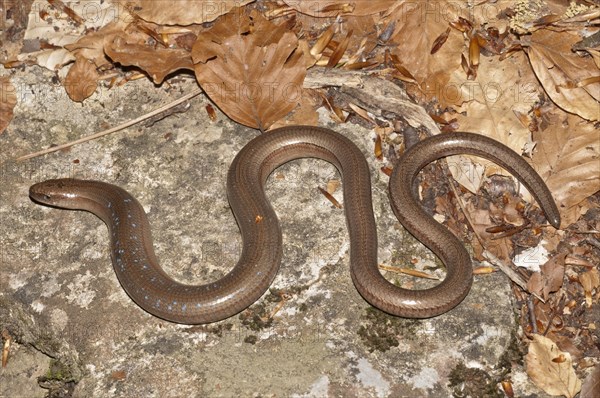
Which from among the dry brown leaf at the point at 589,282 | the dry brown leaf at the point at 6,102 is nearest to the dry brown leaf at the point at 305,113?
the dry brown leaf at the point at 6,102

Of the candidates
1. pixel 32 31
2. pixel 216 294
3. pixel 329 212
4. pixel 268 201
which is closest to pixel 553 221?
pixel 329 212

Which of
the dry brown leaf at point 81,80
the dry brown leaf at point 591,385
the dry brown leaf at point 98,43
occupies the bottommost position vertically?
the dry brown leaf at point 591,385

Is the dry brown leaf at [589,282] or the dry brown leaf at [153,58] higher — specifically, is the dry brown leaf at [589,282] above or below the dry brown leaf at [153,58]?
below

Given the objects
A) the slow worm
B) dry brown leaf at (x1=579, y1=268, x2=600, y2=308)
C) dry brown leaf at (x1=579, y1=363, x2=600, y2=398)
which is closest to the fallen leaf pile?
dry brown leaf at (x1=579, y1=268, x2=600, y2=308)

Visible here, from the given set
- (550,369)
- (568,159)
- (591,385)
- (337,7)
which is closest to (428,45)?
(337,7)

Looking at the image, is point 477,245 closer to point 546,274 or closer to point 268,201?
point 546,274

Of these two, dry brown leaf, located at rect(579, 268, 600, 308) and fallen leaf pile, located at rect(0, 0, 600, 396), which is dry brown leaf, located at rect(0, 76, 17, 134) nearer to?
fallen leaf pile, located at rect(0, 0, 600, 396)

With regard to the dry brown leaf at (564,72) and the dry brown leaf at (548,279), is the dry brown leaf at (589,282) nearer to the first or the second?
the dry brown leaf at (548,279)

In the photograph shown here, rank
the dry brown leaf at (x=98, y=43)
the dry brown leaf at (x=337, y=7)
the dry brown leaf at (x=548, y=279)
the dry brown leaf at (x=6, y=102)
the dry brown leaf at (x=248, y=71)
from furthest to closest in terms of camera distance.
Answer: the dry brown leaf at (x=98, y=43), the dry brown leaf at (x=337, y=7), the dry brown leaf at (x=6, y=102), the dry brown leaf at (x=248, y=71), the dry brown leaf at (x=548, y=279)
